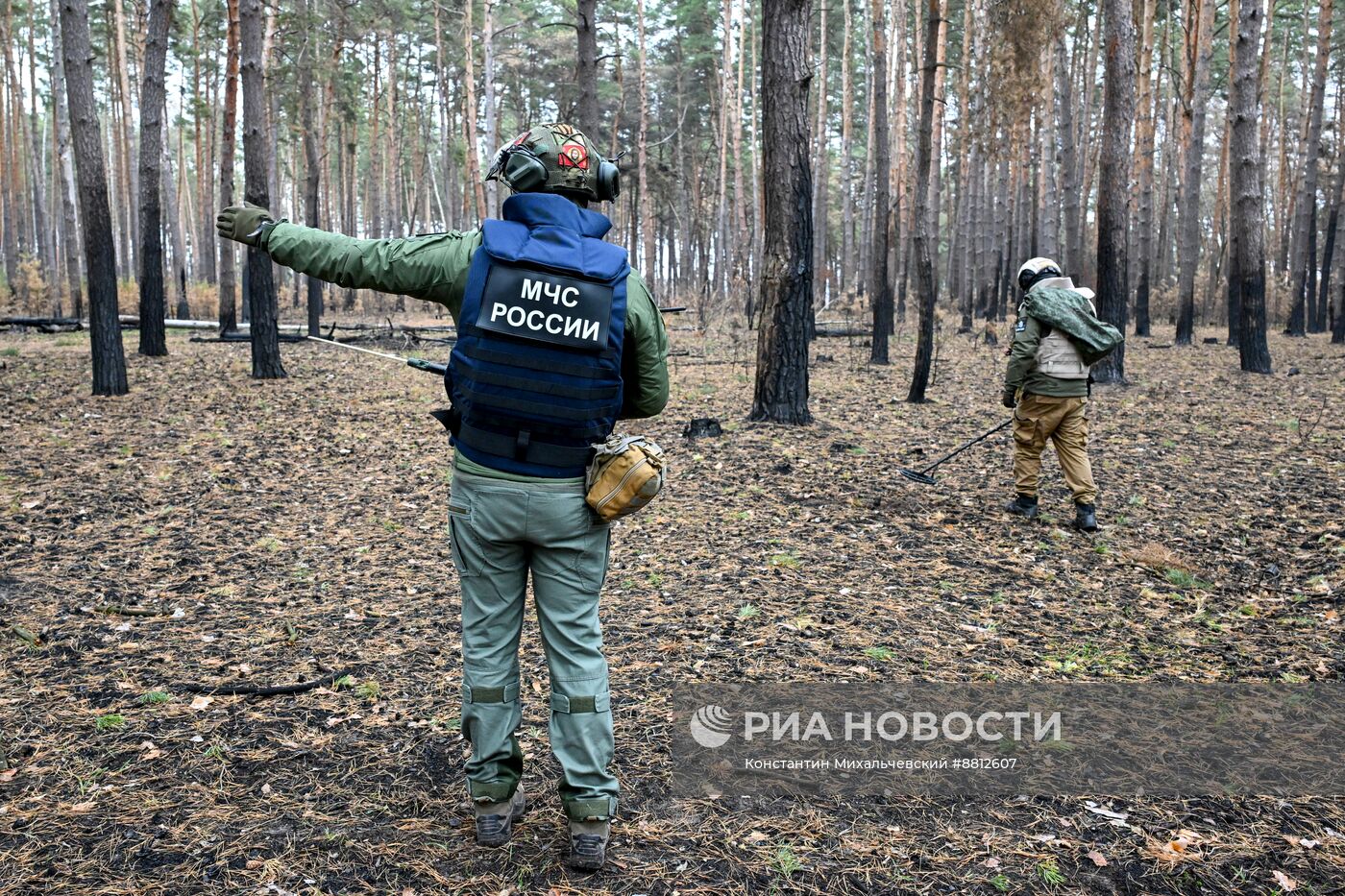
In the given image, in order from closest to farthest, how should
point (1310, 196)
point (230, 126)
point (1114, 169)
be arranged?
point (1114, 169) → point (230, 126) → point (1310, 196)

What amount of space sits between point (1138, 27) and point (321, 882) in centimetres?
2675

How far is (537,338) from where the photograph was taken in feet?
9.15

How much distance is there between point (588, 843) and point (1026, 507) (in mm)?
5393

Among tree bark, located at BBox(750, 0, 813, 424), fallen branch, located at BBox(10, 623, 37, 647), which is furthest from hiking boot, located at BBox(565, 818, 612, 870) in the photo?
tree bark, located at BBox(750, 0, 813, 424)

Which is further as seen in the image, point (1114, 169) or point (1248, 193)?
point (1248, 193)

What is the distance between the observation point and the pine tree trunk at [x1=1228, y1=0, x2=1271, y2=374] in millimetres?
13438

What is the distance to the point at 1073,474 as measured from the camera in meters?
6.88

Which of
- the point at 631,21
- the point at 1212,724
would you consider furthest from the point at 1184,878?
the point at 631,21

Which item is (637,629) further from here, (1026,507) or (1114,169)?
(1114,169)

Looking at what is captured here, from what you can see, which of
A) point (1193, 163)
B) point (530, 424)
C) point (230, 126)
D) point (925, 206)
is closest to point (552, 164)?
point (530, 424)

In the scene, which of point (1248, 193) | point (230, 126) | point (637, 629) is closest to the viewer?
point (637, 629)

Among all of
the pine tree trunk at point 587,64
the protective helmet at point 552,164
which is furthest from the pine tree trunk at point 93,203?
the protective helmet at point 552,164

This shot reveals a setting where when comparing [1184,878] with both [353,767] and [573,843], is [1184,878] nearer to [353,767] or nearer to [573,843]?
[573,843]

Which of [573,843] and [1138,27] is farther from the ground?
[1138,27]
